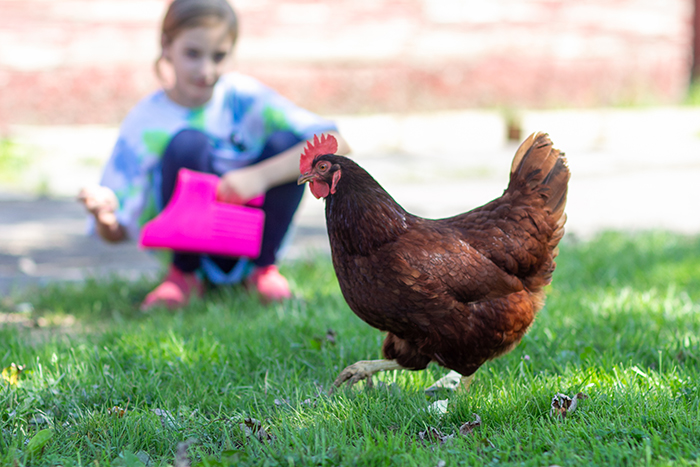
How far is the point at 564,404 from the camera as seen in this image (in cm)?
214

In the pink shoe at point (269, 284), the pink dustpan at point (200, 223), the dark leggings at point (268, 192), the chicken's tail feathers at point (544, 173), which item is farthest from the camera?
the pink shoe at point (269, 284)

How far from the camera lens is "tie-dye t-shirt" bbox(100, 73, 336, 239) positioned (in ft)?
11.3

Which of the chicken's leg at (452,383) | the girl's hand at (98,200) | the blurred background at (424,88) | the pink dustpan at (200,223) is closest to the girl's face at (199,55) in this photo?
the pink dustpan at (200,223)

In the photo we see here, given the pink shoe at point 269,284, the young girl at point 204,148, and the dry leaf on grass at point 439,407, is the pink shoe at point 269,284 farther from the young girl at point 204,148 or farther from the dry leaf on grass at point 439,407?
the dry leaf on grass at point 439,407

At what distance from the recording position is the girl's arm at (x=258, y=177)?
3250mm

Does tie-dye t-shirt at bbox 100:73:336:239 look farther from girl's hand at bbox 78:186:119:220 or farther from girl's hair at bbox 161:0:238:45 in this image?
girl's hair at bbox 161:0:238:45

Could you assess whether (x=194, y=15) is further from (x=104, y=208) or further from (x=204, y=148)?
(x=104, y=208)

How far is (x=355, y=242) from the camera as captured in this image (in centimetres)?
219

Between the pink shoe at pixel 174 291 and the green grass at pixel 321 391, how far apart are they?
9 cm

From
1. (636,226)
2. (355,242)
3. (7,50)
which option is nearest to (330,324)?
(355,242)

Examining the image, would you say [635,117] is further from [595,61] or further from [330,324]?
[330,324]

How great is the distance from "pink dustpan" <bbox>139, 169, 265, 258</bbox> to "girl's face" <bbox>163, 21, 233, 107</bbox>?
1.43 feet

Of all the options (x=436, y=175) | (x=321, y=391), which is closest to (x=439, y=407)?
(x=321, y=391)

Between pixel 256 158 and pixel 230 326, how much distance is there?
37.1 inches
